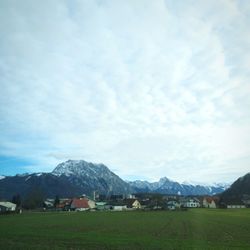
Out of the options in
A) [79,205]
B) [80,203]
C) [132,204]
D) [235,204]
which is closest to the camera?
[79,205]

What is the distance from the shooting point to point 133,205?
188 m

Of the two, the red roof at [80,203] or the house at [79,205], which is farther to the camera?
the red roof at [80,203]

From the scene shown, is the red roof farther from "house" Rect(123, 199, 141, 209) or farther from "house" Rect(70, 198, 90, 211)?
"house" Rect(123, 199, 141, 209)

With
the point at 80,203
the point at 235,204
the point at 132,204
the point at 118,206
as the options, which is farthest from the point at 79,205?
the point at 235,204

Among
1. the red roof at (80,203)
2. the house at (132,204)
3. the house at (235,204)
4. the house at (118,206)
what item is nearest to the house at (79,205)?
the red roof at (80,203)

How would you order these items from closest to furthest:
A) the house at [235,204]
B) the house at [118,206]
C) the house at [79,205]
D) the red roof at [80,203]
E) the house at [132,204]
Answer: the house at [79,205], the red roof at [80,203], the house at [118,206], the house at [235,204], the house at [132,204]

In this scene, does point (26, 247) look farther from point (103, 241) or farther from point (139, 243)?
point (139, 243)

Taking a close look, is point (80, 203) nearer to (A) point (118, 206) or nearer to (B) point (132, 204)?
(A) point (118, 206)

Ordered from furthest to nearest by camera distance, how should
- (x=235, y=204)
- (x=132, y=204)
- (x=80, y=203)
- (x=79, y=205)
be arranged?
(x=132, y=204) → (x=235, y=204) → (x=80, y=203) → (x=79, y=205)

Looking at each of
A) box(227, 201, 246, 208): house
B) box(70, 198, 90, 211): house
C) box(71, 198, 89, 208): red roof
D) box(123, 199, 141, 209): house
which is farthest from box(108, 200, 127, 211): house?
box(227, 201, 246, 208): house

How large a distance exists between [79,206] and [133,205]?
3367 cm

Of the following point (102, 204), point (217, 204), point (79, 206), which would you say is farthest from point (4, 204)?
point (217, 204)

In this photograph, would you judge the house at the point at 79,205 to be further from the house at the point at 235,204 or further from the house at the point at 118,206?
the house at the point at 235,204

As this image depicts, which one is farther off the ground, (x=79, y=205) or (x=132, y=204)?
(x=132, y=204)
